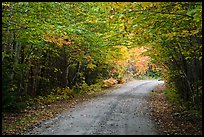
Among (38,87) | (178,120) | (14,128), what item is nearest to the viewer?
(14,128)

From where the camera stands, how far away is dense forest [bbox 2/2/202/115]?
9023 millimetres

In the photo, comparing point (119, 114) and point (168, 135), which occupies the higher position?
point (168, 135)

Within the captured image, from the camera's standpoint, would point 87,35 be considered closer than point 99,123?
No

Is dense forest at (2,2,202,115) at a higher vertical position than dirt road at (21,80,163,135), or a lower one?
higher

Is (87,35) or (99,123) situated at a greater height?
(87,35)

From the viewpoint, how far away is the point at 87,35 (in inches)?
656

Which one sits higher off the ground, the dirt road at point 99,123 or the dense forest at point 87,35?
the dense forest at point 87,35

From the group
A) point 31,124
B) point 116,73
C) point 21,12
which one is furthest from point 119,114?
point 116,73

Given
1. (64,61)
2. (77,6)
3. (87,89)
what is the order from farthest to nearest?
(87,89) < (64,61) < (77,6)

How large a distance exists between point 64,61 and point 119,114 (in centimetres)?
1100

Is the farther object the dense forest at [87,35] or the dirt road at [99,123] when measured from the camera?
the dirt road at [99,123]

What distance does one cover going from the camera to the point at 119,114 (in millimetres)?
13992

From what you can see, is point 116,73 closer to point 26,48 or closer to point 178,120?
point 26,48

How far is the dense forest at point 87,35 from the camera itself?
9.02m
